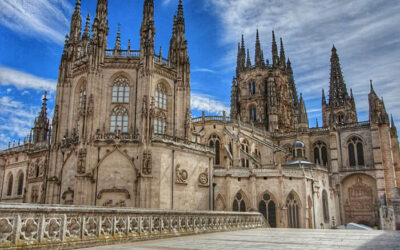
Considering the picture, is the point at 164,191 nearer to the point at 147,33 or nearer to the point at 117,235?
the point at 147,33

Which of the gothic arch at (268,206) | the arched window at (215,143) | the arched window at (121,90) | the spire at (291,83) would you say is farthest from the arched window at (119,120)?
the spire at (291,83)

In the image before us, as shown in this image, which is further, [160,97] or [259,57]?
[259,57]

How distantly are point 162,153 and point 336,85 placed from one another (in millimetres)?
61269

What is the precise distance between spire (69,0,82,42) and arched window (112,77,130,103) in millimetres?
7945

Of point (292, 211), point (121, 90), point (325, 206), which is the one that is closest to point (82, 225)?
point (121, 90)

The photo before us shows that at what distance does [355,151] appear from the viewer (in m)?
50.2

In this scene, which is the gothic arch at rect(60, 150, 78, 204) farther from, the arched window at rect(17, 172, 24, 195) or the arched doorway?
the arched doorway

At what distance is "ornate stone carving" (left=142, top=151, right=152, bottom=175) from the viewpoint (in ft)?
91.0

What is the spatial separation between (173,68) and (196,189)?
1224 centimetres

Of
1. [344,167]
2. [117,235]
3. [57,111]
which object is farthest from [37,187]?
[344,167]

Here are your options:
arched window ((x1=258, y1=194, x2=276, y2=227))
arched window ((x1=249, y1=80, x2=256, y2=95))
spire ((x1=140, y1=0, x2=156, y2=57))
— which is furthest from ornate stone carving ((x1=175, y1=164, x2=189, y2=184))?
arched window ((x1=249, y1=80, x2=256, y2=95))

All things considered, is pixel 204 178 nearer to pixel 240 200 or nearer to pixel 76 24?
pixel 240 200

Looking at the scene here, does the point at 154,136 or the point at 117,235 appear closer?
the point at 117,235

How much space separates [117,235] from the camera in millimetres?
10391
